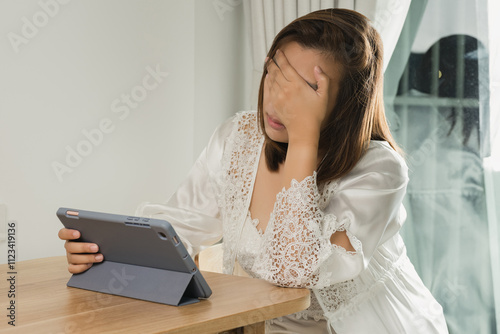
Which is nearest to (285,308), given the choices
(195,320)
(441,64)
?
(195,320)

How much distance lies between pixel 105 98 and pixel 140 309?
1.47 meters

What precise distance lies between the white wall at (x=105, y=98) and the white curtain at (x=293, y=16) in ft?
0.82

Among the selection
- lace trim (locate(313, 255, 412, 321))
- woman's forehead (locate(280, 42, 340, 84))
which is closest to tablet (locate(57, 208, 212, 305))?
lace trim (locate(313, 255, 412, 321))

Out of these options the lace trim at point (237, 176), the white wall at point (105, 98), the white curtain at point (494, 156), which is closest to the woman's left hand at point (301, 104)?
the lace trim at point (237, 176)

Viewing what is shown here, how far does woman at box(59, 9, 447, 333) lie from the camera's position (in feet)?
3.72

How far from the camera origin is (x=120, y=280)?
104cm

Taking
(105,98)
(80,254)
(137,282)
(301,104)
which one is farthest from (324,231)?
(105,98)

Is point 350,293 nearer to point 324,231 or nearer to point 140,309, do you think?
point 324,231

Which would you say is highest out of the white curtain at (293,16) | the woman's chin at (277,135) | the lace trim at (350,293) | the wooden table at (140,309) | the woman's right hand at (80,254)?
the white curtain at (293,16)

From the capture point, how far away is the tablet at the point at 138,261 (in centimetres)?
96

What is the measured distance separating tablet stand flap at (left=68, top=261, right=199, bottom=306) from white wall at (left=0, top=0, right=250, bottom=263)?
38.6 inches

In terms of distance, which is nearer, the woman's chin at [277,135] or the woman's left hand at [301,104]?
the woman's left hand at [301,104]

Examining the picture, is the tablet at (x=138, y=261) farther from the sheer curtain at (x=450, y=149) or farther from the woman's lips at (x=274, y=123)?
the sheer curtain at (x=450, y=149)

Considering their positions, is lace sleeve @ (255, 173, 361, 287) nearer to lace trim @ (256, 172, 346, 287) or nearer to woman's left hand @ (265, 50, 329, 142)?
lace trim @ (256, 172, 346, 287)
